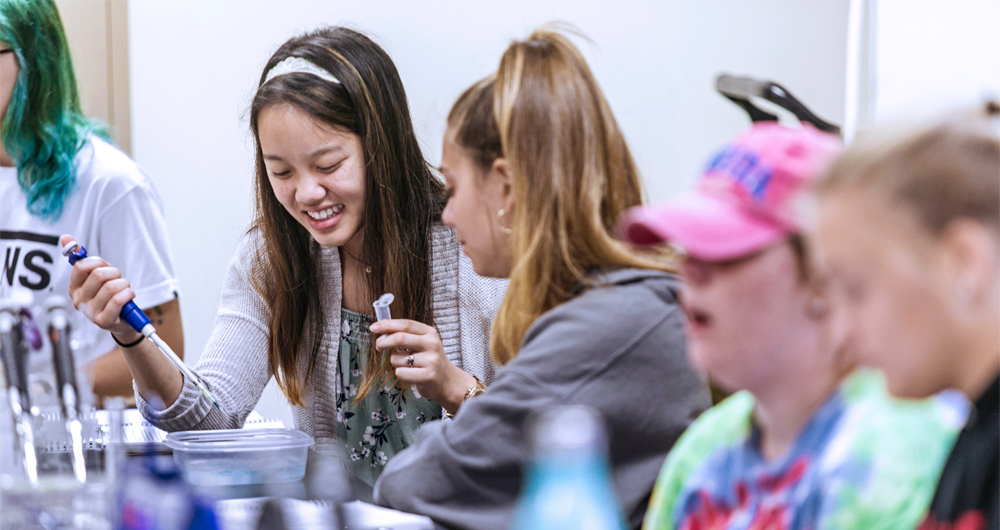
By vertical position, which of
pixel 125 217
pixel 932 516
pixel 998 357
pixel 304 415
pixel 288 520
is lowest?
pixel 304 415

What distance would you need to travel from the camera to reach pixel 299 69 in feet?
4.92

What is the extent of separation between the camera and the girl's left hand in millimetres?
1182

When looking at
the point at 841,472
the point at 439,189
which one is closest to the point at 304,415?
the point at 439,189

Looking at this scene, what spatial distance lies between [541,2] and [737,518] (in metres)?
1.96

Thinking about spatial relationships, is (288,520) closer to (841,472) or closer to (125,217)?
(841,472)

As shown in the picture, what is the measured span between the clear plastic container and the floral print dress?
42cm

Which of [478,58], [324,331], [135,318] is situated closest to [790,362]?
[135,318]

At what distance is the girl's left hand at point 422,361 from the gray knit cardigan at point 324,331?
0.71 ft

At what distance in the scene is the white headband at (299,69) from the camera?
1.49 m

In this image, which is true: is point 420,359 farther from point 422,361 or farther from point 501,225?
point 501,225

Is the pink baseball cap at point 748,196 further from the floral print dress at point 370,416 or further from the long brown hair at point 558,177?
the floral print dress at point 370,416

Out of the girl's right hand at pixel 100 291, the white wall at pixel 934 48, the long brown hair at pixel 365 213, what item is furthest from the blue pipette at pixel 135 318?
the white wall at pixel 934 48

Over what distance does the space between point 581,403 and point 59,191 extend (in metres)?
1.22

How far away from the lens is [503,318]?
976 mm
